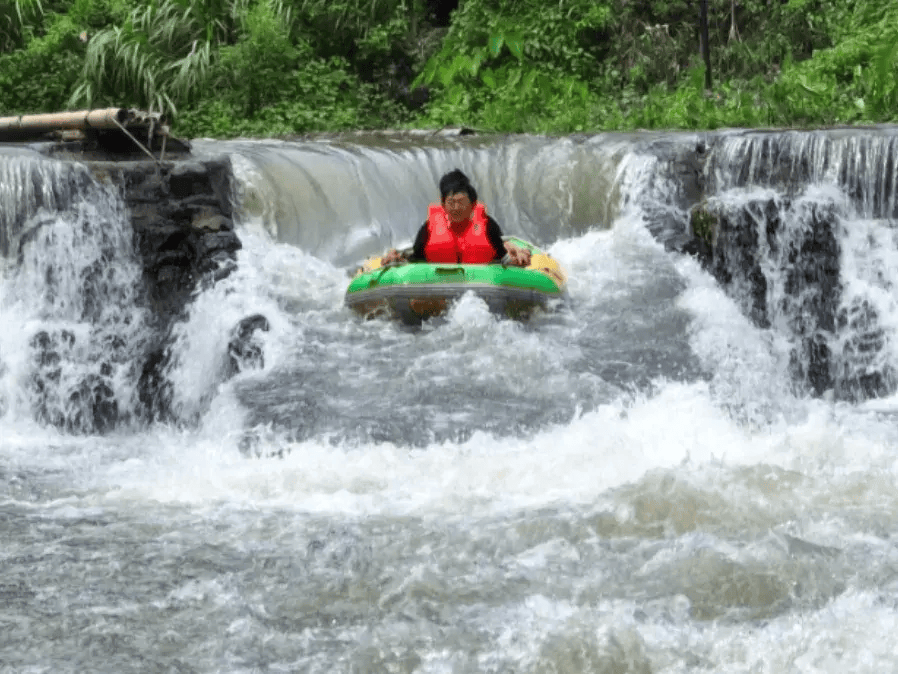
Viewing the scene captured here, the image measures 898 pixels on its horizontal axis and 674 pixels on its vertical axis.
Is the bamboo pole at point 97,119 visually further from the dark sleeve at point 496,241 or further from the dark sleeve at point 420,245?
the dark sleeve at point 496,241

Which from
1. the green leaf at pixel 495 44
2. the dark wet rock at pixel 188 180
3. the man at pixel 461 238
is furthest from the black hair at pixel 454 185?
the green leaf at pixel 495 44

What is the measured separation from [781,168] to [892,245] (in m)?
0.92

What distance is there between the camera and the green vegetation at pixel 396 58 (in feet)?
45.7

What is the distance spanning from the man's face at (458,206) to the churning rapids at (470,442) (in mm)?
759

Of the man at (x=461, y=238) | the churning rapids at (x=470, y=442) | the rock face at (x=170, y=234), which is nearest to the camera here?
the churning rapids at (x=470, y=442)

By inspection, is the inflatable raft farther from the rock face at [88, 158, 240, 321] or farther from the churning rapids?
the rock face at [88, 158, 240, 321]

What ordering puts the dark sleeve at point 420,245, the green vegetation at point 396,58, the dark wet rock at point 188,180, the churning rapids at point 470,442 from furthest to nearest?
the green vegetation at point 396,58, the dark wet rock at point 188,180, the dark sleeve at point 420,245, the churning rapids at point 470,442

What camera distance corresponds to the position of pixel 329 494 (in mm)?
5438

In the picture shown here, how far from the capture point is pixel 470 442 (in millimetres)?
6219

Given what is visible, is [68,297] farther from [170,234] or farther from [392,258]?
[392,258]

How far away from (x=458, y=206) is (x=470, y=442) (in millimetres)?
2284

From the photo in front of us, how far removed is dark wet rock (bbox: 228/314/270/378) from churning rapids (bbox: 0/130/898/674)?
81mm

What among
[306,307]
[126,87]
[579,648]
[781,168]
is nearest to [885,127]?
[781,168]

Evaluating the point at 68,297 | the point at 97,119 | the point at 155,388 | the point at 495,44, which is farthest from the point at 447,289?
the point at 495,44
